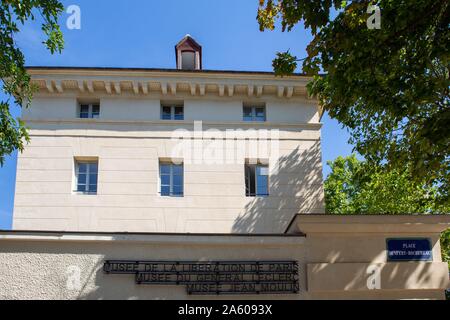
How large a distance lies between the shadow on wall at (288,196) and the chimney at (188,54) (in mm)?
6259

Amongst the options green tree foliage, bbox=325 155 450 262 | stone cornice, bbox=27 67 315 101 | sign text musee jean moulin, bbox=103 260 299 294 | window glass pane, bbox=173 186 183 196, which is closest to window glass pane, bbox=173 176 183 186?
window glass pane, bbox=173 186 183 196

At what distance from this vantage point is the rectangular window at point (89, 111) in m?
20.3

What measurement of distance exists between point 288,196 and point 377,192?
20.2 ft

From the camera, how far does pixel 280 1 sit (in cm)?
1152

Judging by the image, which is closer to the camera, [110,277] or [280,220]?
[110,277]

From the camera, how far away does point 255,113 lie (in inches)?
816

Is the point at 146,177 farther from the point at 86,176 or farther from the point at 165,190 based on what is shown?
the point at 86,176

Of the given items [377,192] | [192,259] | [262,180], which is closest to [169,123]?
[262,180]

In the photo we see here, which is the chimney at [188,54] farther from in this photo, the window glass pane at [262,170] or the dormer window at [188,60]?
the window glass pane at [262,170]
